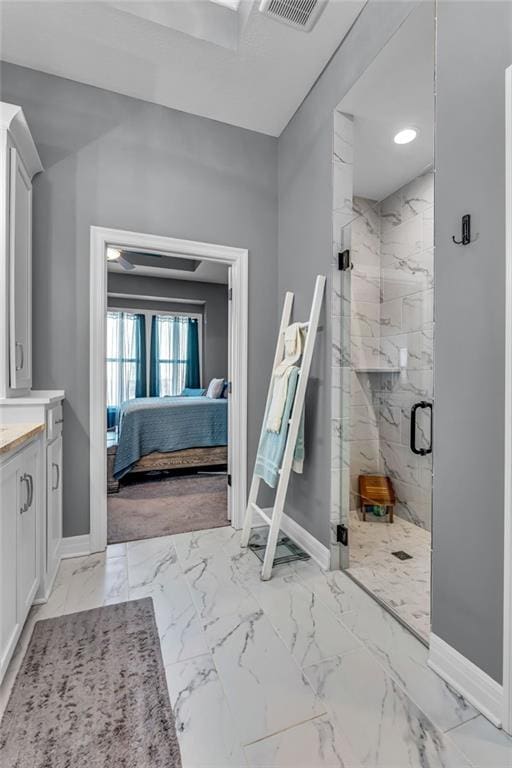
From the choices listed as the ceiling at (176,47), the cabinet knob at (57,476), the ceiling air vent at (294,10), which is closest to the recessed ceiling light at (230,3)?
the ceiling at (176,47)

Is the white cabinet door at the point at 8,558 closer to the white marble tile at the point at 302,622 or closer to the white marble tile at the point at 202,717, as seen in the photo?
the white marble tile at the point at 202,717

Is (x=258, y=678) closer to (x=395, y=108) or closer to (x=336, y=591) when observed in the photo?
(x=336, y=591)

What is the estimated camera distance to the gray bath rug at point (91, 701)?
1.06 metres

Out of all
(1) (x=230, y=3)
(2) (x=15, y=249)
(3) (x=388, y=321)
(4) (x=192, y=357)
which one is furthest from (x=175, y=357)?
(1) (x=230, y=3)

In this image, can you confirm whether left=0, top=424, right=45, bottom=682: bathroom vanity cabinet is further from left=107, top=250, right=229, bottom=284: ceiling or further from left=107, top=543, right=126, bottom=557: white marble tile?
left=107, top=250, right=229, bottom=284: ceiling

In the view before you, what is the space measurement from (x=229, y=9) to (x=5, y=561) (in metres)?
2.85

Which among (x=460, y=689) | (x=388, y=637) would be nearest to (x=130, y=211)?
(x=388, y=637)

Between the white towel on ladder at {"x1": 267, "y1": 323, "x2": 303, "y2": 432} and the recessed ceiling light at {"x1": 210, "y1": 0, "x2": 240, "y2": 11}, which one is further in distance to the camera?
the white towel on ladder at {"x1": 267, "y1": 323, "x2": 303, "y2": 432}

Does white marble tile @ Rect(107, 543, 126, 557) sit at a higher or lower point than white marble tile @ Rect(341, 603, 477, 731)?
lower

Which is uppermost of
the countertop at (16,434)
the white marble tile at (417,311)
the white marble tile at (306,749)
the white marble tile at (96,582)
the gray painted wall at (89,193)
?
the gray painted wall at (89,193)

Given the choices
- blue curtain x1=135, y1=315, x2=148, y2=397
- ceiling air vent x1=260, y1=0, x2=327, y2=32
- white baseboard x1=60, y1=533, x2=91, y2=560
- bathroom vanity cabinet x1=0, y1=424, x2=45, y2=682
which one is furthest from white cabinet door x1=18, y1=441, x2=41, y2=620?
blue curtain x1=135, y1=315, x2=148, y2=397

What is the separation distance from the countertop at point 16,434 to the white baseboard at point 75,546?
100cm

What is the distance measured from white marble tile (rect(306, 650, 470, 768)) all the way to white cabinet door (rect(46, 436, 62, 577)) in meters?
1.38

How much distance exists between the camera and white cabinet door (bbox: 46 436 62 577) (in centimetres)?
188
